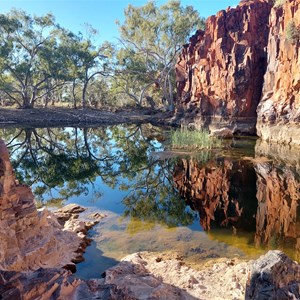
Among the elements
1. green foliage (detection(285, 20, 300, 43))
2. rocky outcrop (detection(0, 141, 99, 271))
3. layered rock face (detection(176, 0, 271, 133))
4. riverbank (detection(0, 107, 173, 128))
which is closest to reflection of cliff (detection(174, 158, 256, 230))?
rocky outcrop (detection(0, 141, 99, 271))

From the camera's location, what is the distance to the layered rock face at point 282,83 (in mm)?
18203

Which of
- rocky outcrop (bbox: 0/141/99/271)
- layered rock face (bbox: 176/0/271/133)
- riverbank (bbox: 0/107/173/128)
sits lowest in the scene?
rocky outcrop (bbox: 0/141/99/271)

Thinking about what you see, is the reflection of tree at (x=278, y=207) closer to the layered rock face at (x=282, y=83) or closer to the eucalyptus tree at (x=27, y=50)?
the layered rock face at (x=282, y=83)

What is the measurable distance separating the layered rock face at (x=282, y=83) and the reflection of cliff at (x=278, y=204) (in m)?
5.90

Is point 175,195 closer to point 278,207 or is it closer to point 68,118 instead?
point 278,207

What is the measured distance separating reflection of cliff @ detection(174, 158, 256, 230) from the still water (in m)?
0.03

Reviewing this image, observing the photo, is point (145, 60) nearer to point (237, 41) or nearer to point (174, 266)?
point (237, 41)

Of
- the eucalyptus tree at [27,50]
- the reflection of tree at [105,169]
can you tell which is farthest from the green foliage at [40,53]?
the reflection of tree at [105,169]

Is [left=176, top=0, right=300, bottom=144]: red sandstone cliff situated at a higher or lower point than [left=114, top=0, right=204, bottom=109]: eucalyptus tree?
lower

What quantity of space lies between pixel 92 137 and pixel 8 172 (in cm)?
2014

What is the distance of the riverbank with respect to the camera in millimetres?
31655

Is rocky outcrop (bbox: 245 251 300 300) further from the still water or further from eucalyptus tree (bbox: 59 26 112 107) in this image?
eucalyptus tree (bbox: 59 26 112 107)

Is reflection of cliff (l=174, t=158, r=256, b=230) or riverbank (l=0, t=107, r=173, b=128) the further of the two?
riverbank (l=0, t=107, r=173, b=128)

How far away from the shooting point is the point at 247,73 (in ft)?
77.9
